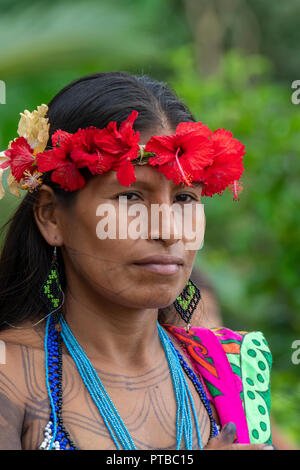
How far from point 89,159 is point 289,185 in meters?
3.80

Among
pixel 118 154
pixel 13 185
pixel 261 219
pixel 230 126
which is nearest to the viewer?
pixel 118 154

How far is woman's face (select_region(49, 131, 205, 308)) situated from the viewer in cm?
201

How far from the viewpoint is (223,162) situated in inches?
88.0

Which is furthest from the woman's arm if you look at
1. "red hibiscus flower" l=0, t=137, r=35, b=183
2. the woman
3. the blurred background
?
the blurred background

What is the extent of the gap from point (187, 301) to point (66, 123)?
0.78 metres

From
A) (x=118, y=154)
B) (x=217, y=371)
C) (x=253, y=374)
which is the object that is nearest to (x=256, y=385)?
(x=253, y=374)

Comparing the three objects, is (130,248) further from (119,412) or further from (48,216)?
(119,412)

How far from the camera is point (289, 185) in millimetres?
5594

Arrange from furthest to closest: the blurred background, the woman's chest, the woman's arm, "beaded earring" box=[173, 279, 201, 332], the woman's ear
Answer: the blurred background, "beaded earring" box=[173, 279, 201, 332], the woman's ear, the woman's chest, the woman's arm

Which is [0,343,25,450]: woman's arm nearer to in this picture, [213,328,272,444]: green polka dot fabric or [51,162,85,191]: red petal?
[51,162,85,191]: red petal

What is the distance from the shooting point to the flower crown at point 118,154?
2.03 meters

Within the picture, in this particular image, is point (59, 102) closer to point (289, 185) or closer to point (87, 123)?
point (87, 123)

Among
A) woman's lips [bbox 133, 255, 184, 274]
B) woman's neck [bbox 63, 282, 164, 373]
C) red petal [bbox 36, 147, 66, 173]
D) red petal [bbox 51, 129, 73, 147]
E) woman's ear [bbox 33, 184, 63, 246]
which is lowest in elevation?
woman's neck [bbox 63, 282, 164, 373]
